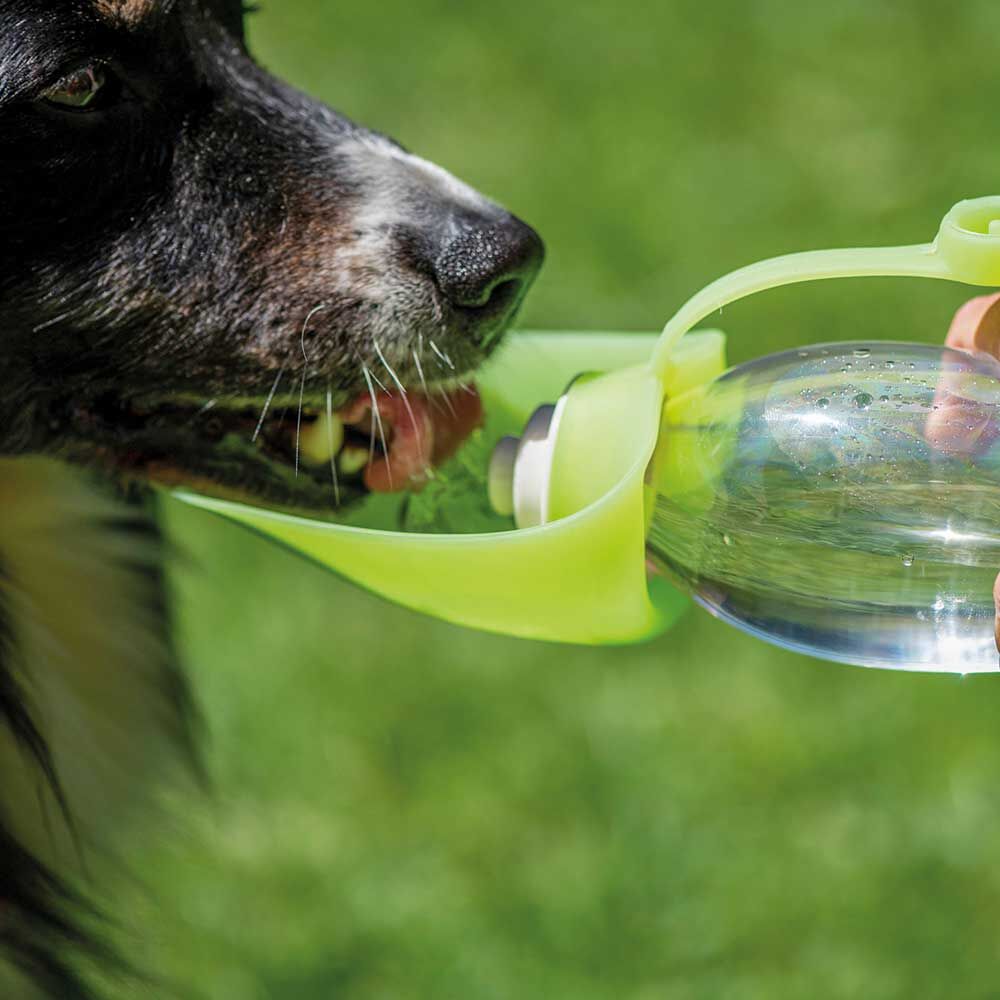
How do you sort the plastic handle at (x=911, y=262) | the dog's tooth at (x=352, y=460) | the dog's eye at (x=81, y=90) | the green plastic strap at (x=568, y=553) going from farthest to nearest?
the dog's tooth at (x=352, y=460) → the dog's eye at (x=81, y=90) → the green plastic strap at (x=568, y=553) → the plastic handle at (x=911, y=262)

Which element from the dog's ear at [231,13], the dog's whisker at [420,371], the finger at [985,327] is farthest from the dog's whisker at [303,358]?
the finger at [985,327]

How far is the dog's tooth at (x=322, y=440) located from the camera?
2.39 metres

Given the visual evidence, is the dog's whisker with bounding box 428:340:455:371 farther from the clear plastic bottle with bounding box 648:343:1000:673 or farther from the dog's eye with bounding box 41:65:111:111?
the dog's eye with bounding box 41:65:111:111

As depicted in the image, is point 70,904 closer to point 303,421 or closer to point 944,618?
point 303,421

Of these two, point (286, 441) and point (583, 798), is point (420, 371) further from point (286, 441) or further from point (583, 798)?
point (583, 798)

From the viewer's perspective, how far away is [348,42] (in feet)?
17.6

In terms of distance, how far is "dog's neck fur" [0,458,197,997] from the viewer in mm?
2439

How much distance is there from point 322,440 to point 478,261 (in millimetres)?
352

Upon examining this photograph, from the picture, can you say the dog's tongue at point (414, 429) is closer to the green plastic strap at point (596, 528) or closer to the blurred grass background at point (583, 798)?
the green plastic strap at point (596, 528)

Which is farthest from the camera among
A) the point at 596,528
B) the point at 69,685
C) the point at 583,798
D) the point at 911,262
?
the point at 583,798

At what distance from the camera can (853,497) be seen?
1.99 metres

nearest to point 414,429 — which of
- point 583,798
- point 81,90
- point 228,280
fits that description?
point 228,280

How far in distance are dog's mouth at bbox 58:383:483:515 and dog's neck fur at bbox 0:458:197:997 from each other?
169 mm

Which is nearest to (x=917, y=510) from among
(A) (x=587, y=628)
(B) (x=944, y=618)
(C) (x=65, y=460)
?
(B) (x=944, y=618)
